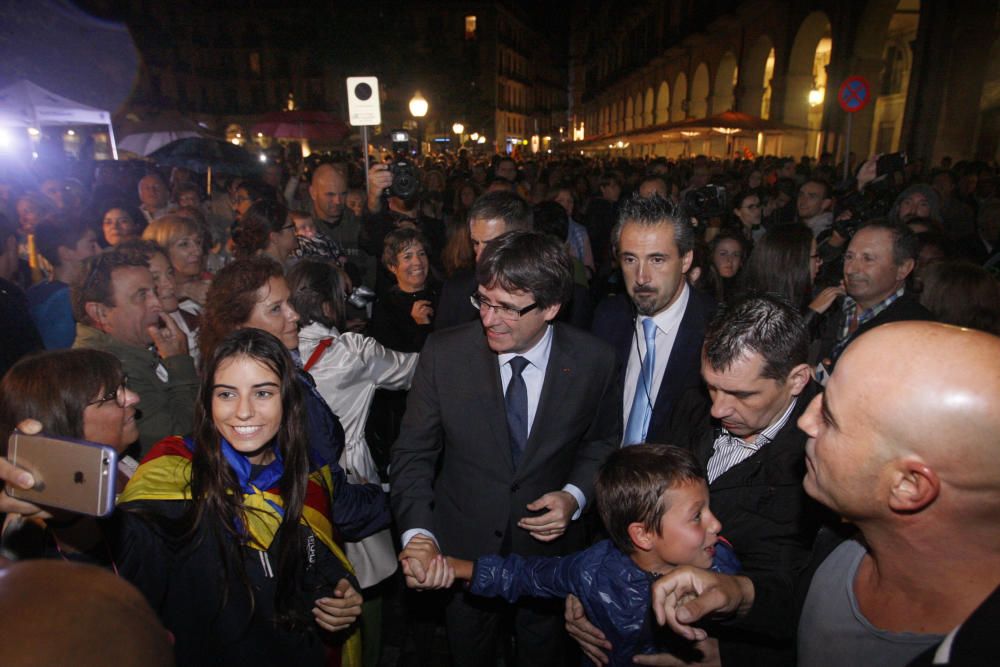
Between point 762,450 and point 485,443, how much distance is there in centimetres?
110

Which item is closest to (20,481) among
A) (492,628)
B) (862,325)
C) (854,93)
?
(492,628)

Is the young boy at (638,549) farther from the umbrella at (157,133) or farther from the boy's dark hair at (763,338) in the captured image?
the umbrella at (157,133)

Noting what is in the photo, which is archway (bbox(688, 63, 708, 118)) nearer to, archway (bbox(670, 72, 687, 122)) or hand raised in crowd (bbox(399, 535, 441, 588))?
archway (bbox(670, 72, 687, 122))

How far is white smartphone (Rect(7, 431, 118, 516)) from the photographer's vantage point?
3.78ft

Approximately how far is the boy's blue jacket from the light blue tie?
87 centimetres

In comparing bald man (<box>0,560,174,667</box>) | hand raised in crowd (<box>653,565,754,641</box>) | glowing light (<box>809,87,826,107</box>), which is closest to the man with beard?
hand raised in crowd (<box>653,565,754,641</box>)

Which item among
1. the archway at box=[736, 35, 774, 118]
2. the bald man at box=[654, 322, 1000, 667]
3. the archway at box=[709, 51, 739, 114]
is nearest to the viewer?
the bald man at box=[654, 322, 1000, 667]

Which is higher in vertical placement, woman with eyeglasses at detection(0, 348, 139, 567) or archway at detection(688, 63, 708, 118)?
archway at detection(688, 63, 708, 118)

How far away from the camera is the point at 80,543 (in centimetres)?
151

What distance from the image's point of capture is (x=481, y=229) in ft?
11.9

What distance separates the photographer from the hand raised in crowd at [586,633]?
2.11 metres

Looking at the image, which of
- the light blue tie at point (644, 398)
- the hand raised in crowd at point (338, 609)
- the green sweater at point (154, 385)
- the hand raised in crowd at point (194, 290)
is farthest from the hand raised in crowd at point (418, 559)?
the hand raised in crowd at point (194, 290)

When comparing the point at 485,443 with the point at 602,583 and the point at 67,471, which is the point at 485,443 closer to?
the point at 602,583

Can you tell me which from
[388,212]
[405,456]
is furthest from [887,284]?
[388,212]
